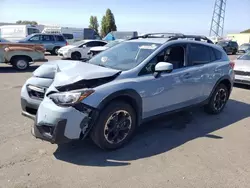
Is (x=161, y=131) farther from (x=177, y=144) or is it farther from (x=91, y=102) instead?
(x=91, y=102)

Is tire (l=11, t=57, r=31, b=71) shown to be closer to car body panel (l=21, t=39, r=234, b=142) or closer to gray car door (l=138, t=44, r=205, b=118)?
car body panel (l=21, t=39, r=234, b=142)

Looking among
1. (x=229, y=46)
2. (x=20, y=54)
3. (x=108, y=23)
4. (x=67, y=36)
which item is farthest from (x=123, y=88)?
(x=108, y=23)

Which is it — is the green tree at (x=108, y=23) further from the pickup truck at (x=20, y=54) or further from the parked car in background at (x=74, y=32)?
the pickup truck at (x=20, y=54)

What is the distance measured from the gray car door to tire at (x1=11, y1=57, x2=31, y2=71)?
886cm

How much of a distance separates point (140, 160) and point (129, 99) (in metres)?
0.91

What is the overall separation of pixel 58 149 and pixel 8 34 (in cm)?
2514

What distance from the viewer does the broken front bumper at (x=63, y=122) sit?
310cm

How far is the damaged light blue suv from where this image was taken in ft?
10.4

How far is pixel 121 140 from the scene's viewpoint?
Result: 12.3ft

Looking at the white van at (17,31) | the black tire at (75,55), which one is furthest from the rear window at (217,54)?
the white van at (17,31)

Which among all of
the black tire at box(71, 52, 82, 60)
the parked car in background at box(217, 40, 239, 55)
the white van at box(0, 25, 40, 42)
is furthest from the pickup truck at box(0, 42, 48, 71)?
the parked car in background at box(217, 40, 239, 55)

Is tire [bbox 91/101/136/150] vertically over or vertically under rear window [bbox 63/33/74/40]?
under

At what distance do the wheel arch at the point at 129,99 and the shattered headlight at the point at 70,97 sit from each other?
26 centimetres

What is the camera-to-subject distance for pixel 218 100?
221 inches
